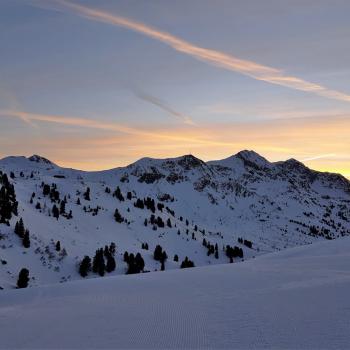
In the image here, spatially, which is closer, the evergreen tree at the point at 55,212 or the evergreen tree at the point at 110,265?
the evergreen tree at the point at 110,265

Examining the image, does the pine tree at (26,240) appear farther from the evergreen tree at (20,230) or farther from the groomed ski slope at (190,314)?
the groomed ski slope at (190,314)

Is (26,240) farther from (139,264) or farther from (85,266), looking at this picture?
(139,264)

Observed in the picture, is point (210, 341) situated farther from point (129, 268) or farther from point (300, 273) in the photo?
point (129, 268)

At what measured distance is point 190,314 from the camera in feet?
63.1

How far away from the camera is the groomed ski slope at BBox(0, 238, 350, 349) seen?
1507 cm

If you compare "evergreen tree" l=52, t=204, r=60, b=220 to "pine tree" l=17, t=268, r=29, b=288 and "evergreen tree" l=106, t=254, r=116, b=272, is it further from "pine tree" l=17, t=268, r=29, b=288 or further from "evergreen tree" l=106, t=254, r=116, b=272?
"pine tree" l=17, t=268, r=29, b=288

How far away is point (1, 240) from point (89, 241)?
36945mm

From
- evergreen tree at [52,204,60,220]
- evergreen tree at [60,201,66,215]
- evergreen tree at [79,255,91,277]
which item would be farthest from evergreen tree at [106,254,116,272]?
evergreen tree at [60,201,66,215]

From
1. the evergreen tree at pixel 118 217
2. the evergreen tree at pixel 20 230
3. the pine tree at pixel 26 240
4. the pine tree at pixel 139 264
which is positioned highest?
the evergreen tree at pixel 118 217

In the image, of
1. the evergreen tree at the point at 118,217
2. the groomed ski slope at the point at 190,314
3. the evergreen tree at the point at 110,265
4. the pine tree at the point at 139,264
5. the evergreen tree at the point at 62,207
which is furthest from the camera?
the evergreen tree at the point at 118,217

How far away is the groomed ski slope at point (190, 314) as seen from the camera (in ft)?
49.4

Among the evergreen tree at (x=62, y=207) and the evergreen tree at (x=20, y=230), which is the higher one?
the evergreen tree at (x=62, y=207)

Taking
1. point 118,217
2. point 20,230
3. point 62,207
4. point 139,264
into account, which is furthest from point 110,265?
point 118,217

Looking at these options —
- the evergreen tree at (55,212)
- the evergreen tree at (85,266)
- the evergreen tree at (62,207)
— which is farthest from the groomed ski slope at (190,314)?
the evergreen tree at (62,207)
